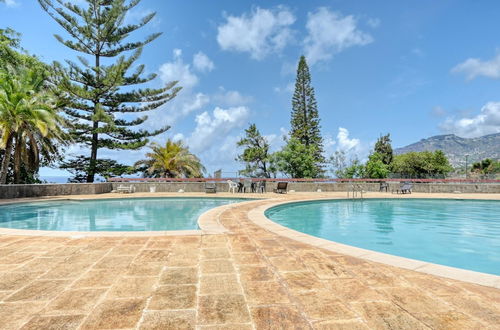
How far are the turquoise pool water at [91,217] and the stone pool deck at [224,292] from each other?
3407 mm

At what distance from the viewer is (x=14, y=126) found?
39.3 feet

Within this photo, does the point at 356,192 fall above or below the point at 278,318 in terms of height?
above

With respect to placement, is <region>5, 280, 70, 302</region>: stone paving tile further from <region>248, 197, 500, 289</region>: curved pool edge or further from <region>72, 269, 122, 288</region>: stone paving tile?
<region>248, 197, 500, 289</region>: curved pool edge

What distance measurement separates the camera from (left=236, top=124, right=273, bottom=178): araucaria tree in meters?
26.3

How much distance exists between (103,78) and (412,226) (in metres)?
21.3

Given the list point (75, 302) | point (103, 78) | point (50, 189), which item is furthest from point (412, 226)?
point (103, 78)

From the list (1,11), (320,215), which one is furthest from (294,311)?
(1,11)

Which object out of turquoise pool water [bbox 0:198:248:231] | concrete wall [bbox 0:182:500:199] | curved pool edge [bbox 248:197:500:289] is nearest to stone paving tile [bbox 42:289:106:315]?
curved pool edge [bbox 248:197:500:289]

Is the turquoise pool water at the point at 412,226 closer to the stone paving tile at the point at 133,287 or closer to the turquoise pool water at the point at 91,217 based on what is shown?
the turquoise pool water at the point at 91,217

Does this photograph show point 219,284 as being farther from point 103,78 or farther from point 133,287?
point 103,78

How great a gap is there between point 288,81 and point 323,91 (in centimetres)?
473

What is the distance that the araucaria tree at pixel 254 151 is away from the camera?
26.3m

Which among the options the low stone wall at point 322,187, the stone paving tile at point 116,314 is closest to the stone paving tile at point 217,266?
the stone paving tile at point 116,314

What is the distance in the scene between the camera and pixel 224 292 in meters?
2.39
